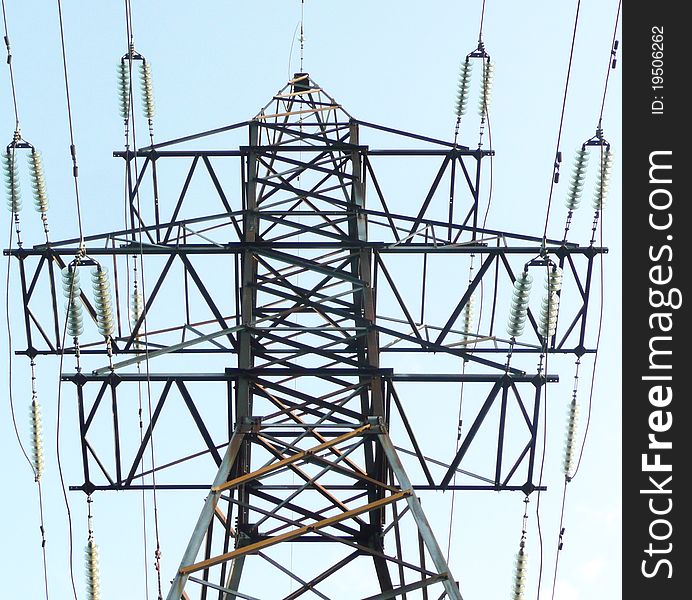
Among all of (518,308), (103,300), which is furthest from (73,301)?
(518,308)

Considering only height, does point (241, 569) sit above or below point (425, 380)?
below

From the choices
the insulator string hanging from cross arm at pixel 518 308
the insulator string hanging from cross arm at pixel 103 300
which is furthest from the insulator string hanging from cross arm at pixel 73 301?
the insulator string hanging from cross arm at pixel 518 308

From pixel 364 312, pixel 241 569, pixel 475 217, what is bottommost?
pixel 241 569

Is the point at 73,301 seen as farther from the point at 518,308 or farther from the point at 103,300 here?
the point at 518,308

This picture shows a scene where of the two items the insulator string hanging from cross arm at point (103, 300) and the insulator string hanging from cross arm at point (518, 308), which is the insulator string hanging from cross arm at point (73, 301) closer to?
the insulator string hanging from cross arm at point (103, 300)

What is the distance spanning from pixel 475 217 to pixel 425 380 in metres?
5.59

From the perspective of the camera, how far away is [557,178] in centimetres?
1888

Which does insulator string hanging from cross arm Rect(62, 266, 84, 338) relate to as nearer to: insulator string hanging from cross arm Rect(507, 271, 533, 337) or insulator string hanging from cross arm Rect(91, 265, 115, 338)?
insulator string hanging from cross arm Rect(91, 265, 115, 338)

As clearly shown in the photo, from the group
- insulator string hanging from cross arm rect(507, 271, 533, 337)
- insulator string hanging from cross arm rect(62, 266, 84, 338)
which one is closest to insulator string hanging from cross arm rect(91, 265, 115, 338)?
insulator string hanging from cross arm rect(62, 266, 84, 338)
